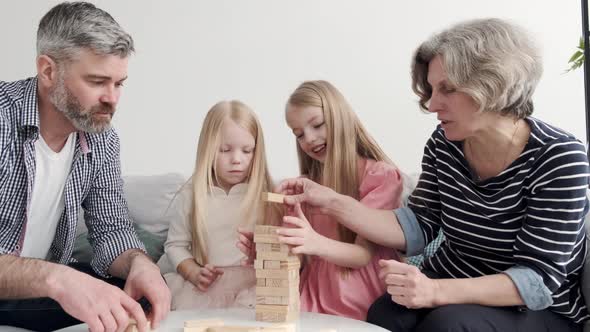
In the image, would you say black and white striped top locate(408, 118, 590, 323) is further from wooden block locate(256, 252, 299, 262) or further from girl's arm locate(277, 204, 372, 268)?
wooden block locate(256, 252, 299, 262)

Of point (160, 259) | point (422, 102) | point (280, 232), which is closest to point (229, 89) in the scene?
point (160, 259)

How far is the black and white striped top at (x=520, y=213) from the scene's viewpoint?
1.56m

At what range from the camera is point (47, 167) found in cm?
194

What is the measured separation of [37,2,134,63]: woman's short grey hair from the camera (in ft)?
6.17

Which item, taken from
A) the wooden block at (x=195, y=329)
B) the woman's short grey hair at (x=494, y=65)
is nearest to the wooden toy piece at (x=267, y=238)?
the wooden block at (x=195, y=329)

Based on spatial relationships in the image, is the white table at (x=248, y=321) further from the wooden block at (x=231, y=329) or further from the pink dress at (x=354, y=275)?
the pink dress at (x=354, y=275)

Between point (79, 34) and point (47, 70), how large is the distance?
14cm

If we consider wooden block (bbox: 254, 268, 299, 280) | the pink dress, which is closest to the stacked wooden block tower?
wooden block (bbox: 254, 268, 299, 280)

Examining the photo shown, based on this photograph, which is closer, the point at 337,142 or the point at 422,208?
the point at 422,208

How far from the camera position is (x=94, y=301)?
138cm

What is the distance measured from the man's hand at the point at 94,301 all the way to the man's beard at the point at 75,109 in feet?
1.84

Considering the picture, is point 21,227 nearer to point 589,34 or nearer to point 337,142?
point 337,142

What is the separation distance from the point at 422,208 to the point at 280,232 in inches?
20.1

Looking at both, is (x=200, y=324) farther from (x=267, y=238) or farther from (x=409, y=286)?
(x=409, y=286)
